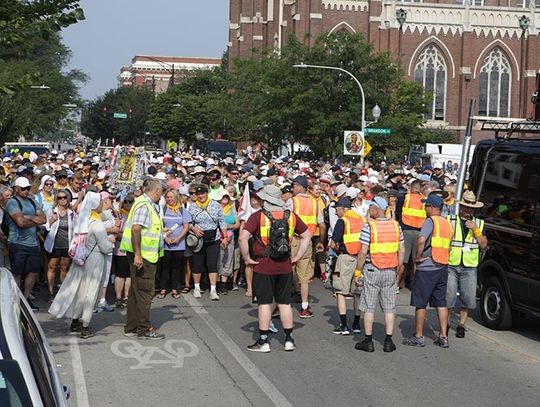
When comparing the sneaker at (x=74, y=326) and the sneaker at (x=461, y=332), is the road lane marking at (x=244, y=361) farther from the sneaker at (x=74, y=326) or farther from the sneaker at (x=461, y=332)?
the sneaker at (x=461, y=332)

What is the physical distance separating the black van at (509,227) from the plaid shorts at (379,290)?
6.27ft

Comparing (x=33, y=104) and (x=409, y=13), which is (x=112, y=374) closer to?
(x=33, y=104)

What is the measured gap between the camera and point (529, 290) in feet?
34.3

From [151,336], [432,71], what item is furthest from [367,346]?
[432,71]

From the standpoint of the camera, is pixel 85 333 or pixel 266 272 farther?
pixel 85 333

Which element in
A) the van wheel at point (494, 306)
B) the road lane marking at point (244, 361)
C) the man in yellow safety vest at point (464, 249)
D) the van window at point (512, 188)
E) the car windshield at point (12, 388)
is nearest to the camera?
the car windshield at point (12, 388)

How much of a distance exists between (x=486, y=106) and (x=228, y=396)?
63656 millimetres

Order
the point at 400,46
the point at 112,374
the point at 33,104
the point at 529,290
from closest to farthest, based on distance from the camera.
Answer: the point at 112,374, the point at 529,290, the point at 33,104, the point at 400,46

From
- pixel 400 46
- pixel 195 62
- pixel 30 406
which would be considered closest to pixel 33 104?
pixel 400 46

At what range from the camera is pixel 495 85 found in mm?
A: 68312

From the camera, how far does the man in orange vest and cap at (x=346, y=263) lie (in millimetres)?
10602

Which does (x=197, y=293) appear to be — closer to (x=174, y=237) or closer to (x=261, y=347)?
(x=174, y=237)

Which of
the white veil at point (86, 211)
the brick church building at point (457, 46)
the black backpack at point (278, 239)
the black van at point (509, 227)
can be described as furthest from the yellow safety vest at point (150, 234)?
the brick church building at point (457, 46)

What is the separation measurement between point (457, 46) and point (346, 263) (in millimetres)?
59501
